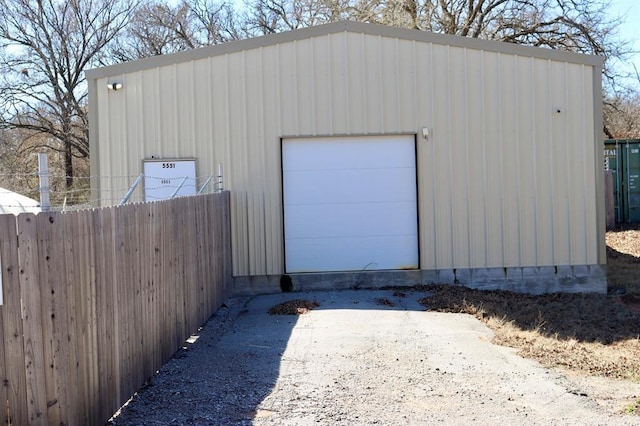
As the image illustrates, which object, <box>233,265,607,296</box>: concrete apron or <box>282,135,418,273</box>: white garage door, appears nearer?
<box>233,265,607,296</box>: concrete apron

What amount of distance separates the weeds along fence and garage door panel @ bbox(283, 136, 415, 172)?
15.8 feet

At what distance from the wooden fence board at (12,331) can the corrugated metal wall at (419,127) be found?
343 inches

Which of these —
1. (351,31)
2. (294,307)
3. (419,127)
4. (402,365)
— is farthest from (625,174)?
(402,365)

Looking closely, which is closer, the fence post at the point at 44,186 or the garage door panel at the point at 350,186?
the fence post at the point at 44,186

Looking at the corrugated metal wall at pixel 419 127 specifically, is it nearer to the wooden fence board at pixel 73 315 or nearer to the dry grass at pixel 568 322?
the dry grass at pixel 568 322

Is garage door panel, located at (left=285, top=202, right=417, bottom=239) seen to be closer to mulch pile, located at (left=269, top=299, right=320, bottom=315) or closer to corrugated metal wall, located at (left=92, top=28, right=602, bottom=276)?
corrugated metal wall, located at (left=92, top=28, right=602, bottom=276)

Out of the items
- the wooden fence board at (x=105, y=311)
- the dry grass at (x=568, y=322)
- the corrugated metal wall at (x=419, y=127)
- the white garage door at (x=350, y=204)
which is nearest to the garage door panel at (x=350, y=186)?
the white garage door at (x=350, y=204)

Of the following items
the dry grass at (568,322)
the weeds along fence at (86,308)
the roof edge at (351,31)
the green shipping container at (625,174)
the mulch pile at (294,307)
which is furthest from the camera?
the green shipping container at (625,174)

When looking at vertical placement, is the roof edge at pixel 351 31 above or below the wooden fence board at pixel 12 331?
above

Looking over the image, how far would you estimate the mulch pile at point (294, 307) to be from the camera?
10.7 m

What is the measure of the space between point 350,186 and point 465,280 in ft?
8.28

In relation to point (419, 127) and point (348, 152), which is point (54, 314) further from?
point (419, 127)

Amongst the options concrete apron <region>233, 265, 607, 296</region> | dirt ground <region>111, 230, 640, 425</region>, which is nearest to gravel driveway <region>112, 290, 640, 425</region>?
dirt ground <region>111, 230, 640, 425</region>

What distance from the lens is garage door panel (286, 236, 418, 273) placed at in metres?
13.2
